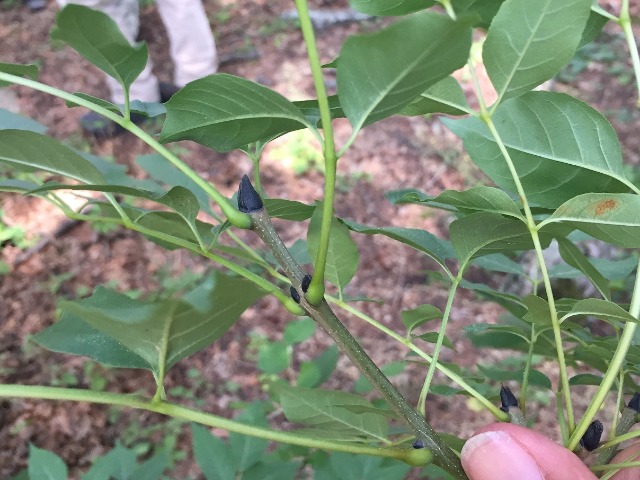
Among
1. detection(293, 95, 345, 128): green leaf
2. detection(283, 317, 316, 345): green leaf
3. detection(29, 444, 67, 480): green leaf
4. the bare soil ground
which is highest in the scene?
detection(293, 95, 345, 128): green leaf

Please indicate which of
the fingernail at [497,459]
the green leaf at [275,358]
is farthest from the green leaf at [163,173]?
the green leaf at [275,358]

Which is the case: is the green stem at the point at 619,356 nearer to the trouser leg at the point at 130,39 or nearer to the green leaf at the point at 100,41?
the green leaf at the point at 100,41

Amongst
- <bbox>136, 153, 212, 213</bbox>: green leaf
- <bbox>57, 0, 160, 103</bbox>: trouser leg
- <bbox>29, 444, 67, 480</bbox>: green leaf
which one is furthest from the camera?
<bbox>57, 0, 160, 103</bbox>: trouser leg

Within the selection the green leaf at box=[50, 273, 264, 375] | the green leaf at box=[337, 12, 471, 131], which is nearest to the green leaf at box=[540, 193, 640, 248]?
the green leaf at box=[337, 12, 471, 131]

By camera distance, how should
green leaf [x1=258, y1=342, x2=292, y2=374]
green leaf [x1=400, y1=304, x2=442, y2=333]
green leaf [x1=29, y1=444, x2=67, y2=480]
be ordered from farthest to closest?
green leaf [x1=258, y1=342, x2=292, y2=374], green leaf [x1=29, y1=444, x2=67, y2=480], green leaf [x1=400, y1=304, x2=442, y2=333]

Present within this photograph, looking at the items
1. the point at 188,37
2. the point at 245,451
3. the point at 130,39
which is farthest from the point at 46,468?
the point at 188,37

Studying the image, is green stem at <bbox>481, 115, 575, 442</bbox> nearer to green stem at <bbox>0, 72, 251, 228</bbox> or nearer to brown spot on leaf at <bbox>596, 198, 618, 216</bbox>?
brown spot on leaf at <bbox>596, 198, 618, 216</bbox>

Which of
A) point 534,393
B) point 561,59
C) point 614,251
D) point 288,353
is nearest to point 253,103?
point 561,59
